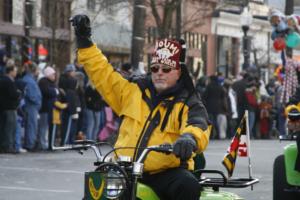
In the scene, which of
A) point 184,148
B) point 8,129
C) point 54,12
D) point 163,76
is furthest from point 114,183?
point 54,12

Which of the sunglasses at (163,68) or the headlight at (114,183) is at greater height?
the sunglasses at (163,68)

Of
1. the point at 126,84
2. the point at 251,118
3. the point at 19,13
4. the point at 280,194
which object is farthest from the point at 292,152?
the point at 19,13

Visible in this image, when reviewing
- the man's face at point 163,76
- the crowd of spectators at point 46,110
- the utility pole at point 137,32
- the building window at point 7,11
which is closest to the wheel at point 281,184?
the man's face at point 163,76

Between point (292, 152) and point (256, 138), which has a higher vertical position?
point (292, 152)

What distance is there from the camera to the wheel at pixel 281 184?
9898 millimetres

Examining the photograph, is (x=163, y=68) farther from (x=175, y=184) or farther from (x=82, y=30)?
(x=175, y=184)

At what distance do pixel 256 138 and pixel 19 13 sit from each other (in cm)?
936

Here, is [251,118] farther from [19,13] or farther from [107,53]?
[107,53]

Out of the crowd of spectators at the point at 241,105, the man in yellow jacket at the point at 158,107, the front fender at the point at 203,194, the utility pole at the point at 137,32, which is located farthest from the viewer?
the crowd of spectators at the point at 241,105

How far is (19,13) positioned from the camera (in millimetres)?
35000

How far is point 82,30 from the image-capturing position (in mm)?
6902

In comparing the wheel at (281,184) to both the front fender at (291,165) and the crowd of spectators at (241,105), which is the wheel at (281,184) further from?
the crowd of spectators at (241,105)

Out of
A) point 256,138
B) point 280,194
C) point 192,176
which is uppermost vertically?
point 192,176

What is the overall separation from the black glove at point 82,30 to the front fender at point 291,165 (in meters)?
3.42
